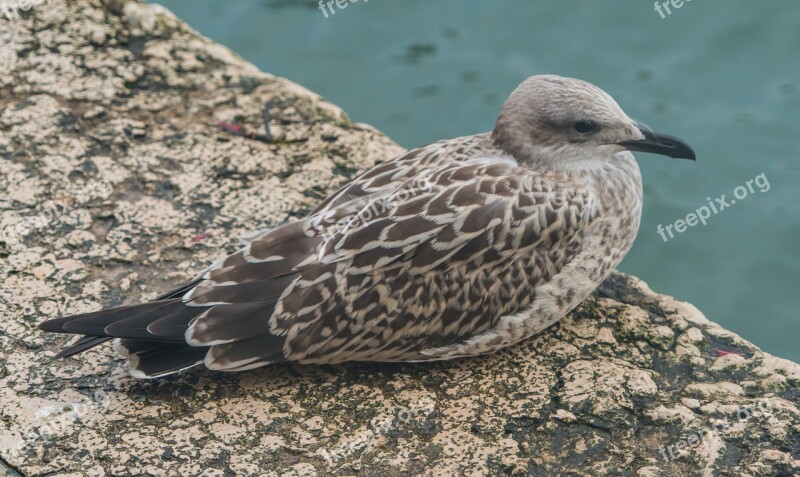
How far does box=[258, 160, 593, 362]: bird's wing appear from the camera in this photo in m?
4.28

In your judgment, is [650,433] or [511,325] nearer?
[650,433]

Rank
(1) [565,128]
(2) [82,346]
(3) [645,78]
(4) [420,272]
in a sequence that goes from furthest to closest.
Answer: (3) [645,78], (1) [565,128], (4) [420,272], (2) [82,346]

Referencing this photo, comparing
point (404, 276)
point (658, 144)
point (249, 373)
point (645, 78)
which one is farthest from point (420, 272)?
point (645, 78)

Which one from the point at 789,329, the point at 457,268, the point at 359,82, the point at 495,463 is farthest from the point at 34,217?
the point at 789,329

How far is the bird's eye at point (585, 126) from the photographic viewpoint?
4.79 m

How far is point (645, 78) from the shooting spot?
8219mm

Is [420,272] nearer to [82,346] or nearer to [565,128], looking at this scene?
[565,128]

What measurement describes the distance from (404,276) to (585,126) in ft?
3.84

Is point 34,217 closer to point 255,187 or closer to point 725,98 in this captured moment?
point 255,187

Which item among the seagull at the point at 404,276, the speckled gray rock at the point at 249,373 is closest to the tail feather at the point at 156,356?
the seagull at the point at 404,276

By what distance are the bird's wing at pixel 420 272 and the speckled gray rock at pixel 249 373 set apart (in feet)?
0.65

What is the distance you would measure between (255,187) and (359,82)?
10.6ft

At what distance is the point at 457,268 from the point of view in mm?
4363

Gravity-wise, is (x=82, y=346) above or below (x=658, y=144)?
below
